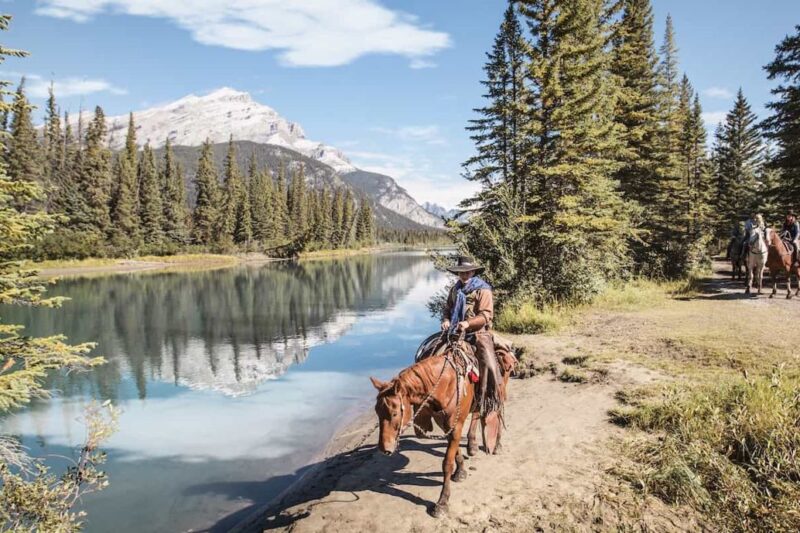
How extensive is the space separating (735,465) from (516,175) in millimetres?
16910

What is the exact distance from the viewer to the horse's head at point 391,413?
5500 mm

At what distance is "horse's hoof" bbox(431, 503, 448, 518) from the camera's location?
5965mm

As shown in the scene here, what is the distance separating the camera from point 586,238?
1989 centimetres

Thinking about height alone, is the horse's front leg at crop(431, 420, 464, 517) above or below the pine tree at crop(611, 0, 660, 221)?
below

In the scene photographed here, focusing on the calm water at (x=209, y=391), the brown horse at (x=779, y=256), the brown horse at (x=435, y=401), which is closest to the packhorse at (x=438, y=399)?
the brown horse at (x=435, y=401)

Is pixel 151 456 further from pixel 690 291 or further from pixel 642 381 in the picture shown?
pixel 690 291

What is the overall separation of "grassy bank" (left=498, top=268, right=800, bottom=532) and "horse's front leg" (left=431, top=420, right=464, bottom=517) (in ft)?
7.38

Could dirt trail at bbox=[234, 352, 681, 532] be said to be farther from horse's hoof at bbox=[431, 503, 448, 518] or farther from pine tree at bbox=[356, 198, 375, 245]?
pine tree at bbox=[356, 198, 375, 245]

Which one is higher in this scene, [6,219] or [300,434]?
[6,219]

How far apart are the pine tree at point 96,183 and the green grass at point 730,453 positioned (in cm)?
8075

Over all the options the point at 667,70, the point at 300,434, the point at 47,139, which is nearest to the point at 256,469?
the point at 300,434

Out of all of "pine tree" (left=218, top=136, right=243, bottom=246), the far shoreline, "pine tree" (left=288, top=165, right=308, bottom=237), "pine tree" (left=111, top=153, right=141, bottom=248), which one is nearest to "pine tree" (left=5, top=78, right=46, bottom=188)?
"pine tree" (left=111, top=153, right=141, bottom=248)

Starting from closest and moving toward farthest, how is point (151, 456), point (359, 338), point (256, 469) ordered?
point (256, 469), point (151, 456), point (359, 338)

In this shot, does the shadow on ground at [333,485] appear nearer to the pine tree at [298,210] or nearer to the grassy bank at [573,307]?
the grassy bank at [573,307]
